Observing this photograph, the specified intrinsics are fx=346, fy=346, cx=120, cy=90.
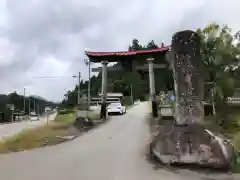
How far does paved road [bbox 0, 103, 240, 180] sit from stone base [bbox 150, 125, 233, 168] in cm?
59

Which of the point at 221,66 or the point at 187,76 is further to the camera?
the point at 221,66

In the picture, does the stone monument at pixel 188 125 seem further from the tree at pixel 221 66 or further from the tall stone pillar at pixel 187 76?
the tree at pixel 221 66

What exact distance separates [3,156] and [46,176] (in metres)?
4.84

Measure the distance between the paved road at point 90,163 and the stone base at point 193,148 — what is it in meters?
0.59

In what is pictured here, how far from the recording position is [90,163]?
501 inches

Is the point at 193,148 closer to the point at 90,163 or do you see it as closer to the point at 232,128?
the point at 90,163

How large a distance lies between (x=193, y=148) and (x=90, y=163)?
3768mm

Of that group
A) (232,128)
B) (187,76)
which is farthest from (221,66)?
(187,76)

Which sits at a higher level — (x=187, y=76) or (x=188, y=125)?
(x=187, y=76)

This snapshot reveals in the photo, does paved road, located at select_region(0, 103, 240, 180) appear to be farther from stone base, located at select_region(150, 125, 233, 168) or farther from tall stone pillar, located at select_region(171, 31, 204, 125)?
tall stone pillar, located at select_region(171, 31, 204, 125)

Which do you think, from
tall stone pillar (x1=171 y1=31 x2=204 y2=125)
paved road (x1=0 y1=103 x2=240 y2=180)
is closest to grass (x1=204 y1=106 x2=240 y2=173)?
tall stone pillar (x1=171 y1=31 x2=204 y2=125)

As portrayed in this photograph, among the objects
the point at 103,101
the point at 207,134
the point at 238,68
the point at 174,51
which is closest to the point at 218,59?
the point at 238,68

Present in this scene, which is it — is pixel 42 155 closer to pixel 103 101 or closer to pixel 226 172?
pixel 226 172

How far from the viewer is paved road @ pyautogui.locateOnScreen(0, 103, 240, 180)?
10961 mm
